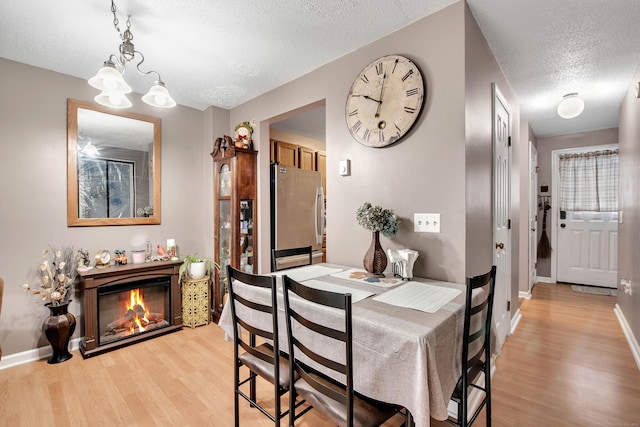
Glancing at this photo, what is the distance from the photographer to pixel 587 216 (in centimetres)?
473

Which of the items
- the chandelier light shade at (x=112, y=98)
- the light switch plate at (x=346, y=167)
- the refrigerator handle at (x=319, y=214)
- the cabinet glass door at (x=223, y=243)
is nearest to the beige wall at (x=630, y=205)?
the light switch plate at (x=346, y=167)

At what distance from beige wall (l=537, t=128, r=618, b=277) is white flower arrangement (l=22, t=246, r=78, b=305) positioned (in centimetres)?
663

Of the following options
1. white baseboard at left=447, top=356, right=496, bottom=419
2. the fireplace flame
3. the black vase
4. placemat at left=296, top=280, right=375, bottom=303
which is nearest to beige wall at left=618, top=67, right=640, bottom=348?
white baseboard at left=447, top=356, right=496, bottom=419

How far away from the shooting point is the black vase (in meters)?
2.45

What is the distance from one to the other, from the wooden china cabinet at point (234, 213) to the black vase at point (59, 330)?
4.32ft

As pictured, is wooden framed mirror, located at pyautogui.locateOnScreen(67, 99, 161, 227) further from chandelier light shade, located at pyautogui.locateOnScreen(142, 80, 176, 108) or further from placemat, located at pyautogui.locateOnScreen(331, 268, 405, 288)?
placemat, located at pyautogui.locateOnScreen(331, 268, 405, 288)

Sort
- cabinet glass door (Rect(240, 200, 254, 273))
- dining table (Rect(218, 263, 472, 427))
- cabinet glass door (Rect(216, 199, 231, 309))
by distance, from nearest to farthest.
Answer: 1. dining table (Rect(218, 263, 472, 427))
2. cabinet glass door (Rect(240, 200, 254, 273))
3. cabinet glass door (Rect(216, 199, 231, 309))

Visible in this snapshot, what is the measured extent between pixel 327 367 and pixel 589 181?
5718 mm

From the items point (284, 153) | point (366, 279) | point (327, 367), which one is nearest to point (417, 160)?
point (366, 279)

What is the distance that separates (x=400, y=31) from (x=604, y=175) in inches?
186

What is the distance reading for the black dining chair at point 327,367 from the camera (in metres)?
1.08

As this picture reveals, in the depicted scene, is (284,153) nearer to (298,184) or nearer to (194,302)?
(298,184)

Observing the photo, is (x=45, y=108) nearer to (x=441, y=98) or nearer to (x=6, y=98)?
(x=6, y=98)

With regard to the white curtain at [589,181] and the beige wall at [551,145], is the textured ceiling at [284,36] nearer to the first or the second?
the beige wall at [551,145]
